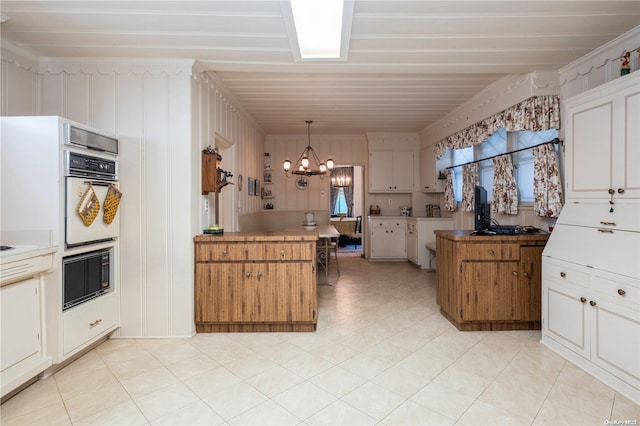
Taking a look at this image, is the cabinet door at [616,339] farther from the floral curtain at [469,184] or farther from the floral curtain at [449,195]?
the floral curtain at [449,195]

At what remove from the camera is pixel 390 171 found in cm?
660

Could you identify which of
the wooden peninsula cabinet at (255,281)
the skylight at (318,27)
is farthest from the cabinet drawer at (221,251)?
the skylight at (318,27)

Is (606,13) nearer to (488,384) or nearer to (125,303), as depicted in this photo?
(488,384)

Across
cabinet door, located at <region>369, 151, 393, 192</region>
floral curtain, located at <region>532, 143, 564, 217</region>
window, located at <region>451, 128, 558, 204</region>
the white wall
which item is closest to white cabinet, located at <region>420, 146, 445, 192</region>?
cabinet door, located at <region>369, 151, 393, 192</region>

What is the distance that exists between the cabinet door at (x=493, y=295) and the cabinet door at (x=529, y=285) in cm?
5

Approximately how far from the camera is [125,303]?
2859 millimetres

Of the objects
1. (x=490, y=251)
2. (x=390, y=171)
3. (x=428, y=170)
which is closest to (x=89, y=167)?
(x=490, y=251)

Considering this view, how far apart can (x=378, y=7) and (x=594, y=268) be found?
240cm

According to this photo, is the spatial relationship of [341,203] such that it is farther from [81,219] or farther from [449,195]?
[81,219]

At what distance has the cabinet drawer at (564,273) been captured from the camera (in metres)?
2.30

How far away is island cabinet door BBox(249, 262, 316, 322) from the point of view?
9.72 ft

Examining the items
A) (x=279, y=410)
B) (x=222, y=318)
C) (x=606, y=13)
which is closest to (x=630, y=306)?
(x=606, y=13)

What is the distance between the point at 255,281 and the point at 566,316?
104 inches

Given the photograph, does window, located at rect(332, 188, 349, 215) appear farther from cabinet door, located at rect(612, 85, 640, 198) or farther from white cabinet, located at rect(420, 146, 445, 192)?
cabinet door, located at rect(612, 85, 640, 198)
